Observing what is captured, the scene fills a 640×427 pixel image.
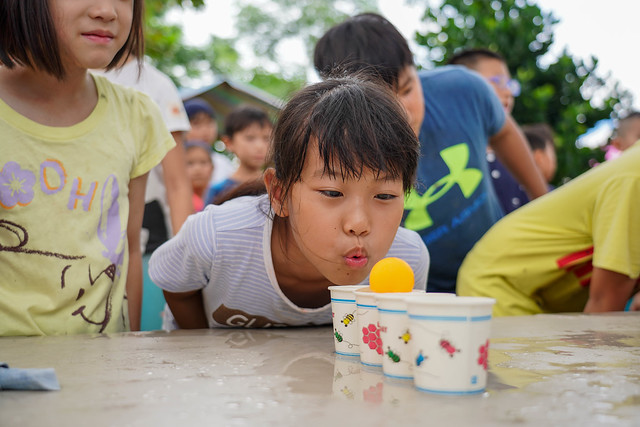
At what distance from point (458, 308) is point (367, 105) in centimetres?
89

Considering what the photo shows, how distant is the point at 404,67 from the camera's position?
298cm

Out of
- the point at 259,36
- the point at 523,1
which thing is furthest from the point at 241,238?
the point at 259,36

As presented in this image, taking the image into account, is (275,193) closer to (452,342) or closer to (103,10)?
(103,10)

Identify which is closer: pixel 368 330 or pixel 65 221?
pixel 368 330

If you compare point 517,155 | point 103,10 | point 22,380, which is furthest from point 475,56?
point 22,380

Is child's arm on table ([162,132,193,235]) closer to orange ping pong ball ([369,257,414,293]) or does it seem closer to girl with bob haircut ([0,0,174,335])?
girl with bob haircut ([0,0,174,335])

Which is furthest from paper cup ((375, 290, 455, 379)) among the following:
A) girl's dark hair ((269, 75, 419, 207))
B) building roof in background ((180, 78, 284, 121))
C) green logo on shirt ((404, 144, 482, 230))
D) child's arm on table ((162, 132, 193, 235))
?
building roof in background ((180, 78, 284, 121))

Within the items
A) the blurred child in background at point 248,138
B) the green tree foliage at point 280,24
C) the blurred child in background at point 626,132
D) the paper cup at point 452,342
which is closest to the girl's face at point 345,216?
the paper cup at point 452,342

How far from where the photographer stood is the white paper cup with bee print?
5.33 feet

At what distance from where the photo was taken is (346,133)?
184cm

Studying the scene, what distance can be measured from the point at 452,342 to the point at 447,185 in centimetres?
209

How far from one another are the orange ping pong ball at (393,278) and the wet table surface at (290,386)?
20 centimetres

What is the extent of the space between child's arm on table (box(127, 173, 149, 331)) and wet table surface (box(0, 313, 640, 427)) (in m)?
0.75

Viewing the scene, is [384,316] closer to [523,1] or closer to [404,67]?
[404,67]
